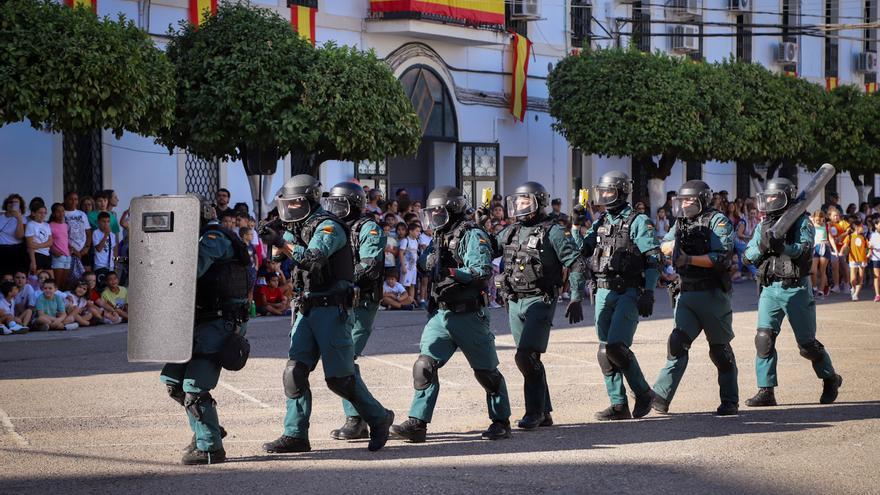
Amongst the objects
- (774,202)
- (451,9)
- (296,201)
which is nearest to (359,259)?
(296,201)

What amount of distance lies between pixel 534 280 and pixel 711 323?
1758mm

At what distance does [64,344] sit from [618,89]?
17.3 meters

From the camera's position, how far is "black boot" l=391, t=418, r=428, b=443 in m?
9.30

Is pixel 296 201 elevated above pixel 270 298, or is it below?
above

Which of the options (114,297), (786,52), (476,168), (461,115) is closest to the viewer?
(114,297)

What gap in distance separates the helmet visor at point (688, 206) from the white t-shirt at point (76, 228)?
9.33 m

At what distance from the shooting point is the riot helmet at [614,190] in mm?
10711

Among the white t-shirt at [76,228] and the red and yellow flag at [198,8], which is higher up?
the red and yellow flag at [198,8]

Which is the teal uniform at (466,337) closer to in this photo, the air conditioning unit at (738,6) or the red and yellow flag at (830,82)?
the air conditioning unit at (738,6)

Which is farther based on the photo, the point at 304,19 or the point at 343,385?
the point at 304,19

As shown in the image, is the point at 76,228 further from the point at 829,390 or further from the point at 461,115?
the point at 461,115

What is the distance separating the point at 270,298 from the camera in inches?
750

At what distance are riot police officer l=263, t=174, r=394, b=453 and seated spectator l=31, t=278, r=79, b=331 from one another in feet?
26.7

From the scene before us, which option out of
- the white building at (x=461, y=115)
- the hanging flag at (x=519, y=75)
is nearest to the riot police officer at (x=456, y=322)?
the white building at (x=461, y=115)
